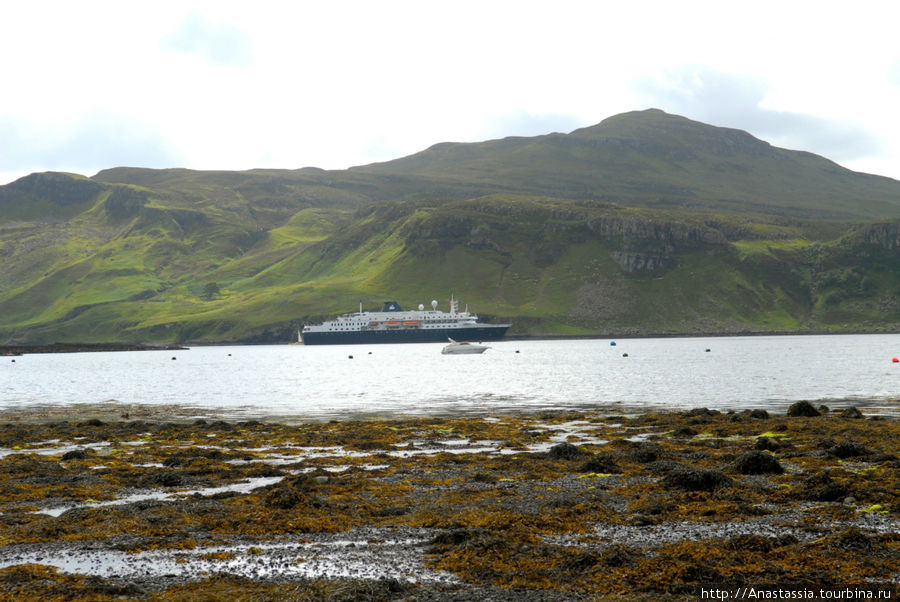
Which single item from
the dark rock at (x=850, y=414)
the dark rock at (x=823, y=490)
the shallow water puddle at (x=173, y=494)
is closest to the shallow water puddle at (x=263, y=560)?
the shallow water puddle at (x=173, y=494)

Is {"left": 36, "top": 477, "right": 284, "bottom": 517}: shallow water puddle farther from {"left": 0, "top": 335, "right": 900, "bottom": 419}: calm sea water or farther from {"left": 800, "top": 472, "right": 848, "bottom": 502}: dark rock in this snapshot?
{"left": 0, "top": 335, "right": 900, "bottom": 419}: calm sea water

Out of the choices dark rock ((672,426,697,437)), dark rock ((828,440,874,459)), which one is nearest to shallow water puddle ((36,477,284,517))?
dark rock ((672,426,697,437))

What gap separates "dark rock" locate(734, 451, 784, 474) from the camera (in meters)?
24.2

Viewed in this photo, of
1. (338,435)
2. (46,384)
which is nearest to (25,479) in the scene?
(338,435)

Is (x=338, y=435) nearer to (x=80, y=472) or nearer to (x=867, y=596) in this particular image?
(x=80, y=472)

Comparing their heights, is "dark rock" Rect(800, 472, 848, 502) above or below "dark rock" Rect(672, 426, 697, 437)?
above

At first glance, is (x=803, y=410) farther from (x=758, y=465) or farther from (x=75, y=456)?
(x=75, y=456)

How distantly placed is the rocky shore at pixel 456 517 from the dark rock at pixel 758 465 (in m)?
0.06

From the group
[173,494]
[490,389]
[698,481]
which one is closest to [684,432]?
[698,481]

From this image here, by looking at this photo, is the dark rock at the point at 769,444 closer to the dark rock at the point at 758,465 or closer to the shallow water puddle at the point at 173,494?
the dark rock at the point at 758,465

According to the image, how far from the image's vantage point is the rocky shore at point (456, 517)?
13.7 meters

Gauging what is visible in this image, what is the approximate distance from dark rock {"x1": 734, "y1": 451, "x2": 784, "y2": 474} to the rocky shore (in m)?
0.06

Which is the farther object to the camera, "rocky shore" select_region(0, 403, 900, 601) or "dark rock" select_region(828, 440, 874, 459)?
"dark rock" select_region(828, 440, 874, 459)

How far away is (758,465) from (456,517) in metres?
11.0
